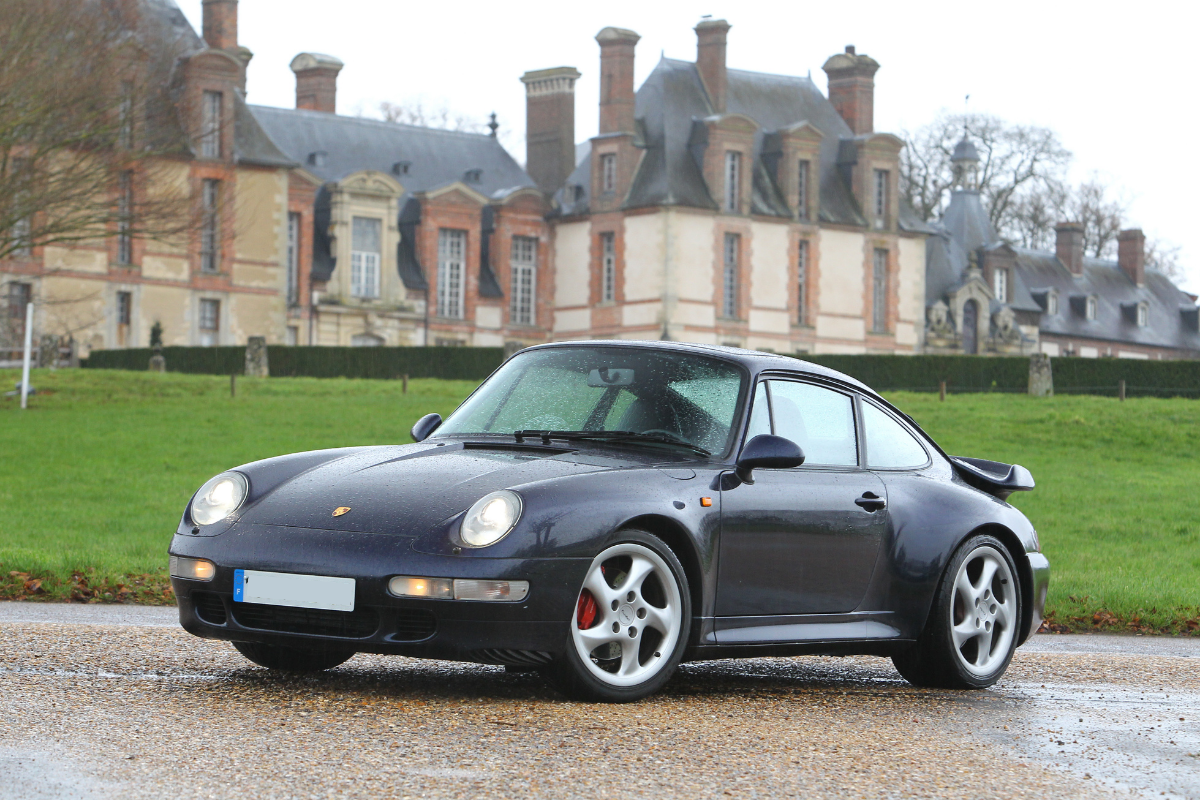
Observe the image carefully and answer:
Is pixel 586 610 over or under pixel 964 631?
over

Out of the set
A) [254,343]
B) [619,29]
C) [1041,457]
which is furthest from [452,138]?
[1041,457]

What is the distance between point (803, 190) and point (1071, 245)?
26.1m

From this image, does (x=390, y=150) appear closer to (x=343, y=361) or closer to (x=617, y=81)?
(x=617, y=81)

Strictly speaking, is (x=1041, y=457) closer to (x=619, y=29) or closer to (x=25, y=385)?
(x=25, y=385)

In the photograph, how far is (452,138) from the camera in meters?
70.9

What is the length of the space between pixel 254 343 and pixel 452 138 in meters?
26.6

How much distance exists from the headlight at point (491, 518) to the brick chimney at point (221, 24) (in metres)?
58.6

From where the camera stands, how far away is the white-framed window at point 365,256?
64.9 metres

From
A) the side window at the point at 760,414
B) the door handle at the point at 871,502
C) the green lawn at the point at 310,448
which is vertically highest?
the side window at the point at 760,414

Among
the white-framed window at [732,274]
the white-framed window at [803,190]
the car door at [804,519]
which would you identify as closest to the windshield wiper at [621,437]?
the car door at [804,519]

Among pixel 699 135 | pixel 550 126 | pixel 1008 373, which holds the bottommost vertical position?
pixel 1008 373

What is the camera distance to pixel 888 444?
8453 mm

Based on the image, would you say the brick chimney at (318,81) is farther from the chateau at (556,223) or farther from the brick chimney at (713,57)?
the brick chimney at (713,57)

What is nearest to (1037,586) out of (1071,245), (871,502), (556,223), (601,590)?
(871,502)
